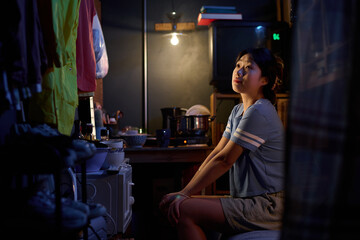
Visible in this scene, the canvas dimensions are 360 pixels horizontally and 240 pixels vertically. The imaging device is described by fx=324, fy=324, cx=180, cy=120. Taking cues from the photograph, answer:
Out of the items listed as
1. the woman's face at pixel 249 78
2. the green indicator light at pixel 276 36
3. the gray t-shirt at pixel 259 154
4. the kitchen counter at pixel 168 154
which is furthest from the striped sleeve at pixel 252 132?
the green indicator light at pixel 276 36

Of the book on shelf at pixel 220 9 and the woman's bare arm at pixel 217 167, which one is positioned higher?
the book on shelf at pixel 220 9

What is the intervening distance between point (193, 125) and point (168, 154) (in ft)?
1.26

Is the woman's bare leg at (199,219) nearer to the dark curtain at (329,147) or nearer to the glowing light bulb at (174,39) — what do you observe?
the dark curtain at (329,147)

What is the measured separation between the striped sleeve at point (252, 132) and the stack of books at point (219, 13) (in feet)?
6.82

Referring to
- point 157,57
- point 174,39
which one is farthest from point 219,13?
point 157,57

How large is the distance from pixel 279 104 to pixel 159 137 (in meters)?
1.23

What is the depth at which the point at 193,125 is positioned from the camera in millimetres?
3035

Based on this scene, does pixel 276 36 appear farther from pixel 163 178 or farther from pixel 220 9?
pixel 163 178

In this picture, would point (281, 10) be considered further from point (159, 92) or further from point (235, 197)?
point (235, 197)

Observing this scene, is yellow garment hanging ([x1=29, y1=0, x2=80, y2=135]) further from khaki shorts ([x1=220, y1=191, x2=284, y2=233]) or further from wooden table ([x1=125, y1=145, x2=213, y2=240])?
wooden table ([x1=125, y1=145, x2=213, y2=240])

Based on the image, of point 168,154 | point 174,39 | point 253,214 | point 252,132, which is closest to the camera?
point 253,214

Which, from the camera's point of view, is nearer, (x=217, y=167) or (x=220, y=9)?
(x=217, y=167)

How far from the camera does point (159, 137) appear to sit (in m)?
2.92

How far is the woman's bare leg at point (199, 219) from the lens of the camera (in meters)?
1.49
